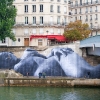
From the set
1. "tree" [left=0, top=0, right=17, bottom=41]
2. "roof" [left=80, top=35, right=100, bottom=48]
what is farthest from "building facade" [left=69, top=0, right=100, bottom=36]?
"roof" [left=80, top=35, right=100, bottom=48]

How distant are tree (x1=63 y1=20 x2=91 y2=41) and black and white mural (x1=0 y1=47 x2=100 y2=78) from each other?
1311cm

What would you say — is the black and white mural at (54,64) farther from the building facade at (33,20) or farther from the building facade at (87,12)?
the building facade at (87,12)

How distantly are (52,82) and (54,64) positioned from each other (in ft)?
18.7

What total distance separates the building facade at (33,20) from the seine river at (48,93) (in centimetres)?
2263

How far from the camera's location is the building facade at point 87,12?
98.0m

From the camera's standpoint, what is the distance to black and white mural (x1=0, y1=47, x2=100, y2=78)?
6975 centimetres

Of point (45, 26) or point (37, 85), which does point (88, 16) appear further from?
point (37, 85)

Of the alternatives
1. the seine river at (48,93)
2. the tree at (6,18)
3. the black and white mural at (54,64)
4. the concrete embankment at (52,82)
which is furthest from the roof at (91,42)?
the tree at (6,18)

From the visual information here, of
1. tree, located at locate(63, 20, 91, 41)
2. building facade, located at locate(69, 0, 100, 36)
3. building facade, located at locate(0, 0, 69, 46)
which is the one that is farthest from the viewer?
building facade, located at locate(69, 0, 100, 36)

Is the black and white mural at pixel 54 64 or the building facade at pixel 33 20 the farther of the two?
the building facade at pixel 33 20

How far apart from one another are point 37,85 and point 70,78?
17.3 ft

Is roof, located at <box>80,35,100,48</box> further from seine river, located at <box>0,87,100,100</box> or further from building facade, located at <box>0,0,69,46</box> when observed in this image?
building facade, located at <box>0,0,69,46</box>

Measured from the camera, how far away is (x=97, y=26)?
97.4m

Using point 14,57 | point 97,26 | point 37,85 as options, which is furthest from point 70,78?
point 97,26
